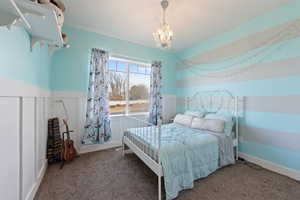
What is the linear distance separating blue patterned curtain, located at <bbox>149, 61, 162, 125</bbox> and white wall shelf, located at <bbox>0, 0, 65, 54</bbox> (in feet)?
7.94

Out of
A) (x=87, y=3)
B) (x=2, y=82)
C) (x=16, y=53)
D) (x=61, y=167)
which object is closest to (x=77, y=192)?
(x=61, y=167)

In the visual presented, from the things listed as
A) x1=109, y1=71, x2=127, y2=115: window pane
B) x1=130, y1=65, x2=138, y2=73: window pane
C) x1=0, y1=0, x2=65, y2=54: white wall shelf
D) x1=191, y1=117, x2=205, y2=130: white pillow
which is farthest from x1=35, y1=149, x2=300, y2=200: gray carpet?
x1=130, y1=65, x2=138, y2=73: window pane

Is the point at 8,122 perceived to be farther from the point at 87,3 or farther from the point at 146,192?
the point at 87,3

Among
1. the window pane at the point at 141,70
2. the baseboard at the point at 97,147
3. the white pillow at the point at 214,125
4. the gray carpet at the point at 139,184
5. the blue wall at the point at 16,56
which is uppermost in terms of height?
the window pane at the point at 141,70

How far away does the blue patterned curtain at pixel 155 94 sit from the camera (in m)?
3.73

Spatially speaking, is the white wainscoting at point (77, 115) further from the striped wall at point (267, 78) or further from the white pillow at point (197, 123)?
the striped wall at point (267, 78)

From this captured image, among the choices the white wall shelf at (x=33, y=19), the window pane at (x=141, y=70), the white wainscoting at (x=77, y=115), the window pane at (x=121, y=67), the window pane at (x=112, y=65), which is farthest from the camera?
the window pane at (x=141, y=70)

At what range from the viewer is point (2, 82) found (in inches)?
35.4

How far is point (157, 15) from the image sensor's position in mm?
2365

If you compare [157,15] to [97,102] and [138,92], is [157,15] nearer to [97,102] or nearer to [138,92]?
[138,92]

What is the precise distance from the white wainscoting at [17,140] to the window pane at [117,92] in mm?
1804

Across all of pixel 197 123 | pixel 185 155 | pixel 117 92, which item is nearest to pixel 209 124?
pixel 197 123

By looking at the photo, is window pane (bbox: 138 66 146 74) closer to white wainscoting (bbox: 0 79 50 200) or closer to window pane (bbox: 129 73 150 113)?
window pane (bbox: 129 73 150 113)

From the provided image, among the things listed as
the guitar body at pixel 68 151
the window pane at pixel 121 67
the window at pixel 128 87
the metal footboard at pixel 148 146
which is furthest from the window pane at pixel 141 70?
the guitar body at pixel 68 151
